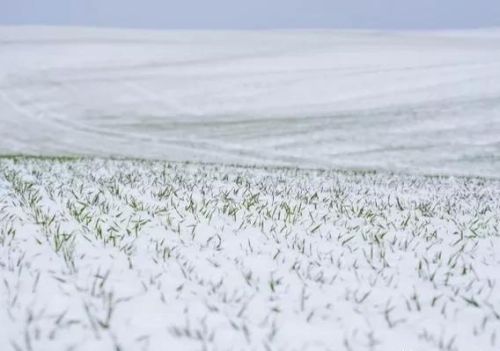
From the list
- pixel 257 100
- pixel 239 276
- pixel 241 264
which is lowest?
pixel 239 276

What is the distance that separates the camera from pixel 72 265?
236 inches

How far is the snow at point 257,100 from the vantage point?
4550 centimetres

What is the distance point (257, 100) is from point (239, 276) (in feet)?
168

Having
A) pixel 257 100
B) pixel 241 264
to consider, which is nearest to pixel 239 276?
pixel 241 264

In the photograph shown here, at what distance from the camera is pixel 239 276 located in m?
6.05

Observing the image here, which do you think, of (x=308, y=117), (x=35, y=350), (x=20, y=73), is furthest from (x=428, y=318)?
(x=20, y=73)

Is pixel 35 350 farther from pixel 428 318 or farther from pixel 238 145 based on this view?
pixel 238 145

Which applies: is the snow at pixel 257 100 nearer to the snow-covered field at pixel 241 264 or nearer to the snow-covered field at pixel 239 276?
the snow-covered field at pixel 241 264


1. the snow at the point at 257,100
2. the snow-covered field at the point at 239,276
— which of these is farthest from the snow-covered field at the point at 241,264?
the snow at the point at 257,100

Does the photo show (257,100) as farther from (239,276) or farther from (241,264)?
(239,276)

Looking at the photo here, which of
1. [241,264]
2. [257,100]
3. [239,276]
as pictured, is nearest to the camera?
[239,276]

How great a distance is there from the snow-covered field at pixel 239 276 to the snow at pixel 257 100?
107ft

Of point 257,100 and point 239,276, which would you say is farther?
point 257,100

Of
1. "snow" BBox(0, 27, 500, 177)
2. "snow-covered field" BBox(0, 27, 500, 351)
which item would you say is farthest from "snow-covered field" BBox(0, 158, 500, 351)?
"snow" BBox(0, 27, 500, 177)
